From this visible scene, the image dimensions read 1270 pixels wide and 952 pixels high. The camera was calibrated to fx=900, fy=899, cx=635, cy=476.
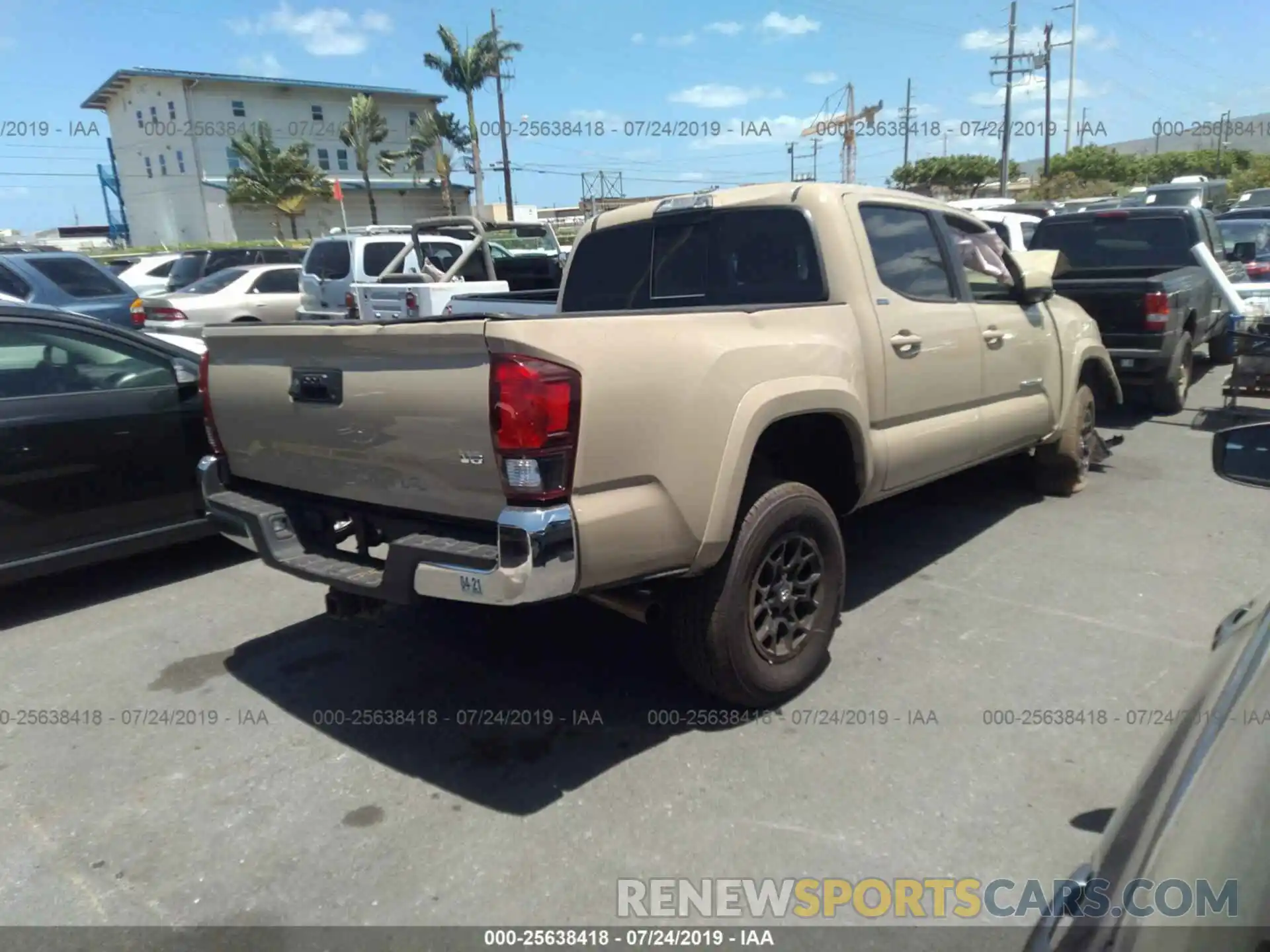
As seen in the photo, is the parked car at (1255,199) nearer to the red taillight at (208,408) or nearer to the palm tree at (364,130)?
the red taillight at (208,408)

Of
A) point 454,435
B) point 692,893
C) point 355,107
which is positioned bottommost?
point 692,893

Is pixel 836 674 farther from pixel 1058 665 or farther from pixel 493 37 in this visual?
pixel 493 37

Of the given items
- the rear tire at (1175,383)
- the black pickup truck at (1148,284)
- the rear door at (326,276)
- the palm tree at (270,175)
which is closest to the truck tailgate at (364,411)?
the black pickup truck at (1148,284)

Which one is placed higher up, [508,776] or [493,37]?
[493,37]

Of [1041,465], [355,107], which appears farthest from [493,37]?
[1041,465]

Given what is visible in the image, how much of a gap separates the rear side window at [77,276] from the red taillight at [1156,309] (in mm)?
11562

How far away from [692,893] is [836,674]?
4.88 feet

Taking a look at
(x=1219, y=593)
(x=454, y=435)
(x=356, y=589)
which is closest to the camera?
(x=454, y=435)

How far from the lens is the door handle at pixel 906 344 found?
165 inches

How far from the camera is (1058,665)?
393cm

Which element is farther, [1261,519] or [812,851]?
[1261,519]

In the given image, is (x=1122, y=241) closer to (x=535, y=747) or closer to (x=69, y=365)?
(x=535, y=747)

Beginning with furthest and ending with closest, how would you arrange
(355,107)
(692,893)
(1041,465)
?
(355,107)
(1041,465)
(692,893)

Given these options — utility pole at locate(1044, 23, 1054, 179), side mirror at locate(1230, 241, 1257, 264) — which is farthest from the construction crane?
side mirror at locate(1230, 241, 1257, 264)
